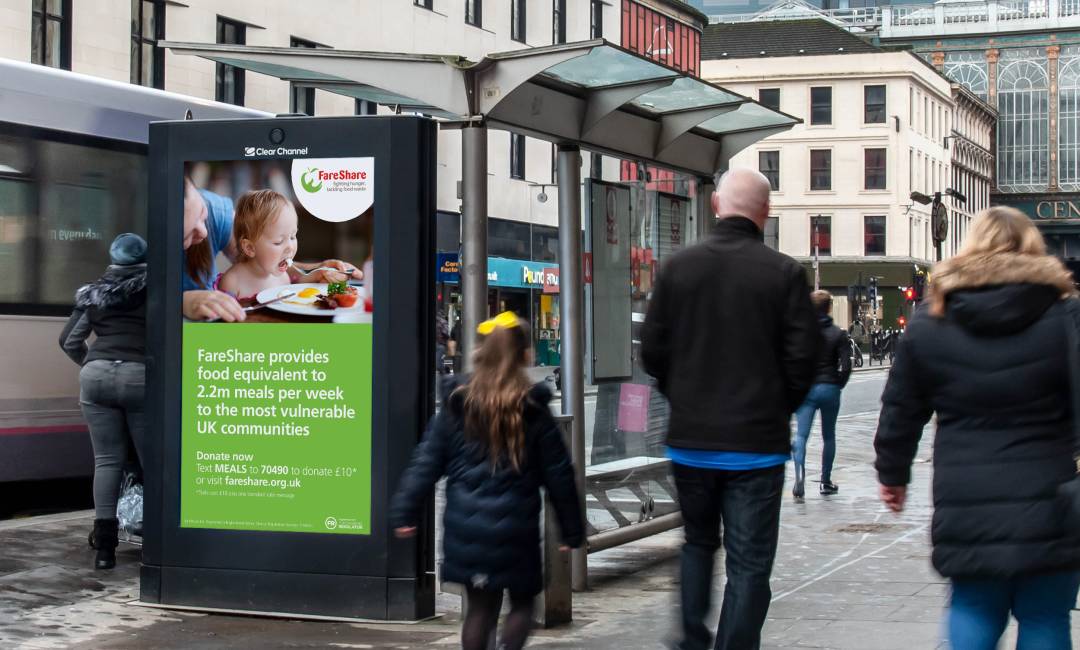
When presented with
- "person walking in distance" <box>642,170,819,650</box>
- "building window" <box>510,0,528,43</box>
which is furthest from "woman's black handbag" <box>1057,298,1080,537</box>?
"building window" <box>510,0,528,43</box>

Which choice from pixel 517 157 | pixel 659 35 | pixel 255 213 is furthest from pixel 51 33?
pixel 659 35

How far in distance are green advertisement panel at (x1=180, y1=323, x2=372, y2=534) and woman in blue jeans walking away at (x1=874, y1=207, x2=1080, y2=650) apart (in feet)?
10.1

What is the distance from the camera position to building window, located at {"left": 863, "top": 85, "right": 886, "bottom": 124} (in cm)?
7606

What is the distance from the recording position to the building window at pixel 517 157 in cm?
4066

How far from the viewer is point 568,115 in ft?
26.2

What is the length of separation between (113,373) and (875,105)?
7090 cm

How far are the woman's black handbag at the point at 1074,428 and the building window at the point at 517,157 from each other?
117 feet

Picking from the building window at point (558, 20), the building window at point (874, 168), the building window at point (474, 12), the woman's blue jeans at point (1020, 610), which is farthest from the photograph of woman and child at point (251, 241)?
the building window at point (874, 168)

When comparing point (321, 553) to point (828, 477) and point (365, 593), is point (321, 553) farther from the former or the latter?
point (828, 477)

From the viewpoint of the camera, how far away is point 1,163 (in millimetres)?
11656

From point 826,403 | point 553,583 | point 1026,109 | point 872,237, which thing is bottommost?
point 553,583

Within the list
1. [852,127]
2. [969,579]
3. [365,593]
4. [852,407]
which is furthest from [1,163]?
[852,127]

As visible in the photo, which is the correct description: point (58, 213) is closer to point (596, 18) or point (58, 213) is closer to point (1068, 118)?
point (596, 18)

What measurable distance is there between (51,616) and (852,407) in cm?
2227
